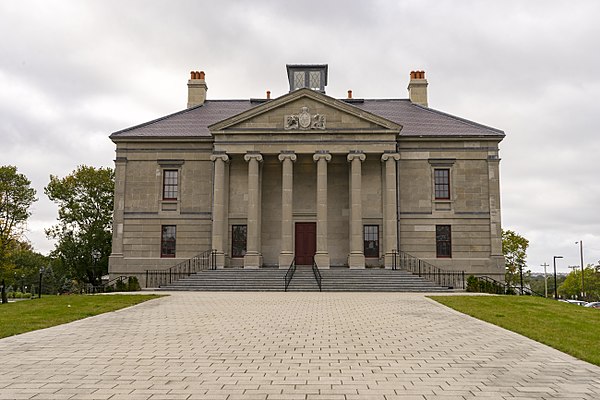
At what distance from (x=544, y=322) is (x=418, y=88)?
32.3m

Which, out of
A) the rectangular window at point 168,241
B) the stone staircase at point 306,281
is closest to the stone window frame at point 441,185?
the stone staircase at point 306,281

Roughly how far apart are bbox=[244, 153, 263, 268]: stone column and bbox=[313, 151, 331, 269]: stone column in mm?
3842

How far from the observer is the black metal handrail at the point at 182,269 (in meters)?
35.0

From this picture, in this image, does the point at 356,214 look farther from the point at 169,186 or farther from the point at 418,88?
the point at 418,88

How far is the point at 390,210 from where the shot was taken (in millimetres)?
34656

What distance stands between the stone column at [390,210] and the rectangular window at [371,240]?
1.37 metres

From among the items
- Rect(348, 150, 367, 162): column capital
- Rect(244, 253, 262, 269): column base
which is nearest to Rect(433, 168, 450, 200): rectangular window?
Rect(348, 150, 367, 162): column capital

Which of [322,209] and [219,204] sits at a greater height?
[219,204]

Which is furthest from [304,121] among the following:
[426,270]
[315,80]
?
[426,270]

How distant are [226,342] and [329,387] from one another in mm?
4099

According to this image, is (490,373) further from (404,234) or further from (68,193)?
(68,193)

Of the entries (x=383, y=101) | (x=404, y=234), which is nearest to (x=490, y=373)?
(x=404, y=234)

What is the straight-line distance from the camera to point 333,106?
116ft

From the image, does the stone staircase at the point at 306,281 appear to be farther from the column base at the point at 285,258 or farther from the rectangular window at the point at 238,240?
the rectangular window at the point at 238,240
